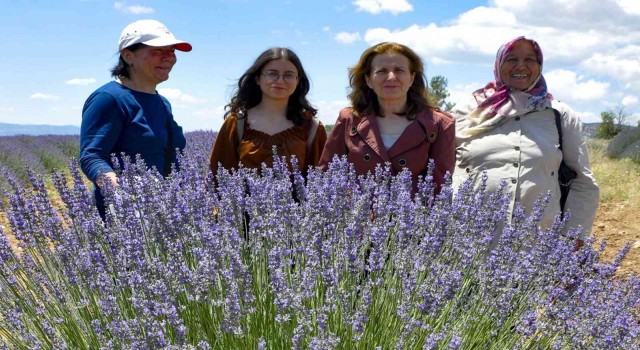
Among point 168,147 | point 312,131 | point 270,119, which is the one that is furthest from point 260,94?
point 168,147

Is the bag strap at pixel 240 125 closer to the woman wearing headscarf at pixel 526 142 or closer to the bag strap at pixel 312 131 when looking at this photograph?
the bag strap at pixel 312 131

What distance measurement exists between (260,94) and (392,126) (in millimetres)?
857

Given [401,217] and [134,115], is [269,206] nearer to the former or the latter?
[401,217]

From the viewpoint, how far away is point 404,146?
3004mm

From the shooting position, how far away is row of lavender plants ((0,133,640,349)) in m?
1.67

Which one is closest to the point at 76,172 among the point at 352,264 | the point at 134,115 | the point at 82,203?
the point at 82,203

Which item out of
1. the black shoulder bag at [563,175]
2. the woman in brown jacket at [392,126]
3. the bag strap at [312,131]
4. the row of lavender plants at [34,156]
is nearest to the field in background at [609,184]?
the row of lavender plants at [34,156]

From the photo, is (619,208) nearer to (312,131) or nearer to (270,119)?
(312,131)

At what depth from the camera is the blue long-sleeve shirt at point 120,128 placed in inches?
105

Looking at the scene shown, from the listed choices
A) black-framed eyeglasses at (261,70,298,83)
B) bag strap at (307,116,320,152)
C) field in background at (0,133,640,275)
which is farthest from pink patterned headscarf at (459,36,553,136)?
field in background at (0,133,640,275)

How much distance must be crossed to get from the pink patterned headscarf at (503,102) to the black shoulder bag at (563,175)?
0.38 ft

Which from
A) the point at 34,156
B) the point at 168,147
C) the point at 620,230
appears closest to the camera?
the point at 168,147

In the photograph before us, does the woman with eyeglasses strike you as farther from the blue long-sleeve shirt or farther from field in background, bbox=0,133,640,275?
field in background, bbox=0,133,640,275

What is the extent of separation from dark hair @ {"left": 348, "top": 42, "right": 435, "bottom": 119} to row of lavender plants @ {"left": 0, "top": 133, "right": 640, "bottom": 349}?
843 millimetres
